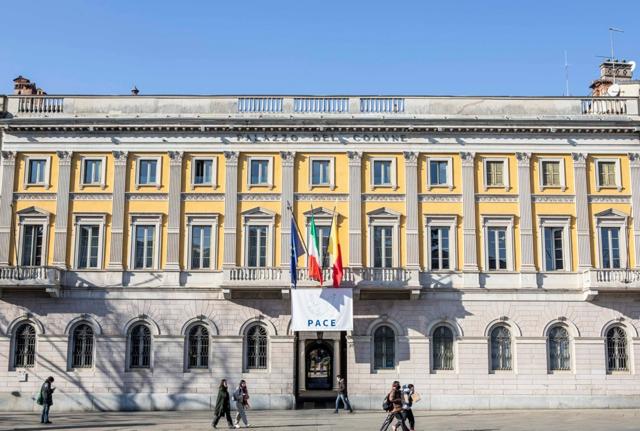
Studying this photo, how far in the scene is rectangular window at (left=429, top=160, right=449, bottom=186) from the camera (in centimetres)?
3953

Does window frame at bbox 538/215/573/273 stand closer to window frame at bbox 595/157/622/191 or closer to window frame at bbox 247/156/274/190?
window frame at bbox 595/157/622/191

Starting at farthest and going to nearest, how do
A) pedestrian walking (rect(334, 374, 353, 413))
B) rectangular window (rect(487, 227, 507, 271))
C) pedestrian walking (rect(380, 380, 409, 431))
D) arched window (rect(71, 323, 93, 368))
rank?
1. rectangular window (rect(487, 227, 507, 271))
2. arched window (rect(71, 323, 93, 368))
3. pedestrian walking (rect(334, 374, 353, 413))
4. pedestrian walking (rect(380, 380, 409, 431))

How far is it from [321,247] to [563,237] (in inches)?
459

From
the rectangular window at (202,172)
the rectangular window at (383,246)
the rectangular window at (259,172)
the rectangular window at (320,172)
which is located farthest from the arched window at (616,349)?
the rectangular window at (202,172)

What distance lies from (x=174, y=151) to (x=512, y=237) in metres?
17.0

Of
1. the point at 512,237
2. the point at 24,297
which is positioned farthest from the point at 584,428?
the point at 24,297

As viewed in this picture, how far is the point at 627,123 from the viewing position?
3959 cm

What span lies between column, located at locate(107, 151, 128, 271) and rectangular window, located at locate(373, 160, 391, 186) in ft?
40.1

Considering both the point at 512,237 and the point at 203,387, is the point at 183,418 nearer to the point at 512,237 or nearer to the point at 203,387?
the point at 203,387

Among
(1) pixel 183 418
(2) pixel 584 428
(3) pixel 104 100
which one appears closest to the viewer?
(2) pixel 584 428

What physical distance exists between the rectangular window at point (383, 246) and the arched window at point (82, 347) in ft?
45.8

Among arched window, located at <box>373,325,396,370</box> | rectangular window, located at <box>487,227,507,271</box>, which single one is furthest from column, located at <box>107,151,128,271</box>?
rectangular window, located at <box>487,227,507,271</box>

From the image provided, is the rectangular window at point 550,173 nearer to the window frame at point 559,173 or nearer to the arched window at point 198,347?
the window frame at point 559,173

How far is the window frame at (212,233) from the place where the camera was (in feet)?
127
